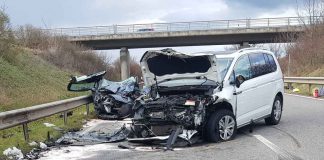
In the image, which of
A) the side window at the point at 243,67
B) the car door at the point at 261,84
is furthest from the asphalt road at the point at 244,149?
the side window at the point at 243,67

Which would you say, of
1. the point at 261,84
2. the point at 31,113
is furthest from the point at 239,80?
the point at 31,113

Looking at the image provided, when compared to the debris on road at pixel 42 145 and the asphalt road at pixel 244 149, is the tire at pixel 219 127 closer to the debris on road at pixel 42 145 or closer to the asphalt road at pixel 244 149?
the asphalt road at pixel 244 149

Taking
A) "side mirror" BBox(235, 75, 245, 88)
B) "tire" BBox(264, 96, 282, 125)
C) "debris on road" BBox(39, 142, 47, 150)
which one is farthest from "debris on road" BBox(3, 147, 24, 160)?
"tire" BBox(264, 96, 282, 125)

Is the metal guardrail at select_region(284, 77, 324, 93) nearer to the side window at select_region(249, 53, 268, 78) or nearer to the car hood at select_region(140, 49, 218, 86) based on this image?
the side window at select_region(249, 53, 268, 78)

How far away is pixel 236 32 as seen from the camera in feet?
166

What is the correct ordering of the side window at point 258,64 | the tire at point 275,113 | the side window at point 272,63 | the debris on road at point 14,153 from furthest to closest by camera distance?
the side window at point 272,63
the tire at point 275,113
the side window at point 258,64
the debris on road at point 14,153

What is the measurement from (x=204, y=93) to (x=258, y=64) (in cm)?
216

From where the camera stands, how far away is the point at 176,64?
9.99 m

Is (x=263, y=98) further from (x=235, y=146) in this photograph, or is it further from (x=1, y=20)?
(x=1, y=20)

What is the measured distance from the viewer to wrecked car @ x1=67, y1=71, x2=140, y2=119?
1398 centimetres

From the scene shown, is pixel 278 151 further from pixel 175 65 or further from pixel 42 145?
pixel 42 145

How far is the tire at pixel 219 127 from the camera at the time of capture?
8891 mm

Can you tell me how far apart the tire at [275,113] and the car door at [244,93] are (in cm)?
108

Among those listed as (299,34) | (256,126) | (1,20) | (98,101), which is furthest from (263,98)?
(299,34)
